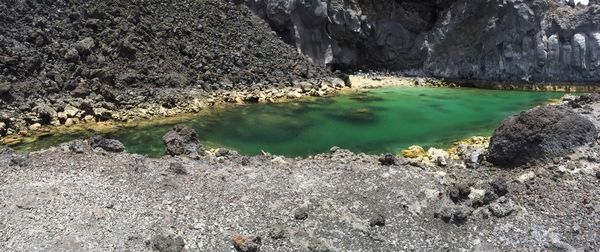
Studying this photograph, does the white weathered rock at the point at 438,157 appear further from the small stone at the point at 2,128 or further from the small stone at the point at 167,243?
the small stone at the point at 2,128

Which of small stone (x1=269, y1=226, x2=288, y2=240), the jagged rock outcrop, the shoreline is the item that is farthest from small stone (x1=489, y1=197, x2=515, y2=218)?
the jagged rock outcrop

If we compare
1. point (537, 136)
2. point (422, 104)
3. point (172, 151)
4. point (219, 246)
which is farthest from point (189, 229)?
point (422, 104)

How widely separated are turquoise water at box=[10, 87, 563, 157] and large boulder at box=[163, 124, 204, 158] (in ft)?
6.69

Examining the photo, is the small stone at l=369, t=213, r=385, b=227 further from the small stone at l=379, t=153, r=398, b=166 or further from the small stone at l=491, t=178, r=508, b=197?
the small stone at l=379, t=153, r=398, b=166

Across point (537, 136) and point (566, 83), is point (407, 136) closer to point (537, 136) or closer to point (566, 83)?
point (537, 136)

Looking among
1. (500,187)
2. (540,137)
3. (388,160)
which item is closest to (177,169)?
(388,160)

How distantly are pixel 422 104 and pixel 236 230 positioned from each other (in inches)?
1036

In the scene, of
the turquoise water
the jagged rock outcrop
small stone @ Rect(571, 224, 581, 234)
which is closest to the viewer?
small stone @ Rect(571, 224, 581, 234)

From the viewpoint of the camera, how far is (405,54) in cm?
5603

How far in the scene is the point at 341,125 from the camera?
28797 millimetres

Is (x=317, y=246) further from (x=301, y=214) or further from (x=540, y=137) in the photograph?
(x=540, y=137)

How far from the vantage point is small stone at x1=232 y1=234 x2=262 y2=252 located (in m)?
12.5

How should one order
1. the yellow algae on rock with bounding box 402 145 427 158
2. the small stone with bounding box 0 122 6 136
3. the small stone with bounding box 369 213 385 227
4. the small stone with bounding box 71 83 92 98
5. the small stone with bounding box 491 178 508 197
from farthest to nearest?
1. the small stone with bounding box 71 83 92 98
2. the small stone with bounding box 0 122 6 136
3. the yellow algae on rock with bounding box 402 145 427 158
4. the small stone with bounding box 491 178 508 197
5. the small stone with bounding box 369 213 385 227

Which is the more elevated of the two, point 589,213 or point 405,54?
point 405,54
